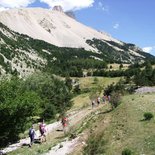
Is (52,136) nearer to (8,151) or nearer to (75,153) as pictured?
(8,151)

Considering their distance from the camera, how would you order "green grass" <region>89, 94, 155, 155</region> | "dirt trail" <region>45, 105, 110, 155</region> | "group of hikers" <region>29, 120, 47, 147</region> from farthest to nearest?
"group of hikers" <region>29, 120, 47, 147</region>, "dirt trail" <region>45, 105, 110, 155</region>, "green grass" <region>89, 94, 155, 155</region>

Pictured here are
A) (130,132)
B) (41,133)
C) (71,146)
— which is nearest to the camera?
(130,132)

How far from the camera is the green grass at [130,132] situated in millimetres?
28906

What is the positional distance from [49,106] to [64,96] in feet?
62.9

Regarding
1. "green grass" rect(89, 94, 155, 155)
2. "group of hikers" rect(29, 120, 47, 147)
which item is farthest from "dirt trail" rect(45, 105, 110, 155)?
"group of hikers" rect(29, 120, 47, 147)

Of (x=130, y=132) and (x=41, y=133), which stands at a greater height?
(x=130, y=132)

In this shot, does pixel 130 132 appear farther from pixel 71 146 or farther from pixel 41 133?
pixel 41 133

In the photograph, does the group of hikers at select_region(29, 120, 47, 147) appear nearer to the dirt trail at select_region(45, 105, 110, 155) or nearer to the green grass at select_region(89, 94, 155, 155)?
the dirt trail at select_region(45, 105, 110, 155)

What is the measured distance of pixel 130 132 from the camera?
33.1 m

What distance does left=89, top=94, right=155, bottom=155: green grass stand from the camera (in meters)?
28.9

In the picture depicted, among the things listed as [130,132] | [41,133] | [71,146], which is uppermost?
[130,132]

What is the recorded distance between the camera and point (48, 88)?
306ft

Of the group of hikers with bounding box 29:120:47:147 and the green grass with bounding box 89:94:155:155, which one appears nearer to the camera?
the green grass with bounding box 89:94:155:155

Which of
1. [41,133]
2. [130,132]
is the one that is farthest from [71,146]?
[41,133]
